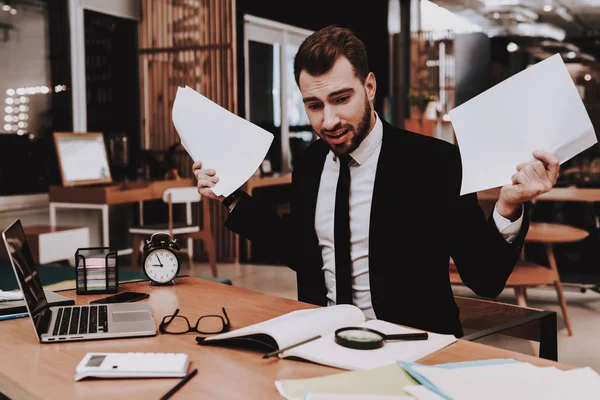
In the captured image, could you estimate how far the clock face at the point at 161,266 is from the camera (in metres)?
2.09

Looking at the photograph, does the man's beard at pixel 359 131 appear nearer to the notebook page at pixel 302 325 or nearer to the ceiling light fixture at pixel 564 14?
the notebook page at pixel 302 325

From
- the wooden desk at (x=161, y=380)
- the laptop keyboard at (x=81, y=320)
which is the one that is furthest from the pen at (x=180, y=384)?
the laptop keyboard at (x=81, y=320)

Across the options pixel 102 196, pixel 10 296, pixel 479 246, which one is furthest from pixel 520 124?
pixel 102 196

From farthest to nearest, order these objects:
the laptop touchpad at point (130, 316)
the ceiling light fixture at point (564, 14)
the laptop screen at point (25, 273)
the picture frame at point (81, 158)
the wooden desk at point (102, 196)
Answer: the ceiling light fixture at point (564, 14) → the picture frame at point (81, 158) → the wooden desk at point (102, 196) → the laptop touchpad at point (130, 316) → the laptop screen at point (25, 273)

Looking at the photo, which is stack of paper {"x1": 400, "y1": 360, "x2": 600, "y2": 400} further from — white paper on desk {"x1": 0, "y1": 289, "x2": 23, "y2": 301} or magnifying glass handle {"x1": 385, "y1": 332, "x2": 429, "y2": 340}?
white paper on desk {"x1": 0, "y1": 289, "x2": 23, "y2": 301}

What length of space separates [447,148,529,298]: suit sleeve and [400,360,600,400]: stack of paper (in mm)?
471

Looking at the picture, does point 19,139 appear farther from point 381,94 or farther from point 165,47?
point 381,94

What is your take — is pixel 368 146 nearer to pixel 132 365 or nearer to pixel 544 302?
pixel 132 365

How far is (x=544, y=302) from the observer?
194 inches

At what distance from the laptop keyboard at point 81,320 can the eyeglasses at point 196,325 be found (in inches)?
5.7

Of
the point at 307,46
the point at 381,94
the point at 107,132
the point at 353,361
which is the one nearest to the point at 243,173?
the point at 307,46

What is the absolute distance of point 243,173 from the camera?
5.66 feet

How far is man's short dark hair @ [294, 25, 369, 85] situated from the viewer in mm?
1752

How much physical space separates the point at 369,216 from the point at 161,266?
28.1 inches
